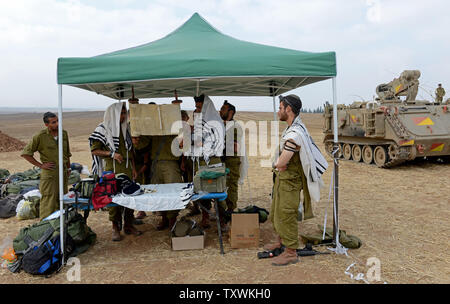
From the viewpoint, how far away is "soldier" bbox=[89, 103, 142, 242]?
4.82 meters

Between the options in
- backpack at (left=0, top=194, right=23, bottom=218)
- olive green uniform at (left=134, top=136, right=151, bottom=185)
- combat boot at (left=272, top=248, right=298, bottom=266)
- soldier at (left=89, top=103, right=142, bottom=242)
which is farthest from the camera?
backpack at (left=0, top=194, right=23, bottom=218)

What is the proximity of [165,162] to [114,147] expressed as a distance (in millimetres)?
776

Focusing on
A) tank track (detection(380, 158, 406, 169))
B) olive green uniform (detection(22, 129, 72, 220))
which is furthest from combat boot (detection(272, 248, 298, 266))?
tank track (detection(380, 158, 406, 169))

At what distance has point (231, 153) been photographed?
17.9ft

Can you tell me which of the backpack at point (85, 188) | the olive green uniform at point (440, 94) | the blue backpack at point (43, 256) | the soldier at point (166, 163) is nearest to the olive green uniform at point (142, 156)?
the soldier at point (166, 163)

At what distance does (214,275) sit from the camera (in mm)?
3979

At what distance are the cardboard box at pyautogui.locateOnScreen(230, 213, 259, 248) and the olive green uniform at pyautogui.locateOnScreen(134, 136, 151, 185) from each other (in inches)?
67.4

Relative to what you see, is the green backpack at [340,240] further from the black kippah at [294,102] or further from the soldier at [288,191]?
the black kippah at [294,102]

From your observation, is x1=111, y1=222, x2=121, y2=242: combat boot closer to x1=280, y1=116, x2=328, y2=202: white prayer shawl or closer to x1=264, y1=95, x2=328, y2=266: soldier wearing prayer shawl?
x1=264, y1=95, x2=328, y2=266: soldier wearing prayer shawl

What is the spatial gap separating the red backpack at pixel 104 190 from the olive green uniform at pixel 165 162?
2.63 feet

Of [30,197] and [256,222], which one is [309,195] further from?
[30,197]

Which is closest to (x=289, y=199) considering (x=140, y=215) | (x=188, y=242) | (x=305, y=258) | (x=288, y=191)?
(x=288, y=191)

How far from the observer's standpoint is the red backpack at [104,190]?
14.4ft

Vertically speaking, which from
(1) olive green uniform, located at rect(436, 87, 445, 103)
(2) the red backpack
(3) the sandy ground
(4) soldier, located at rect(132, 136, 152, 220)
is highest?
(1) olive green uniform, located at rect(436, 87, 445, 103)
